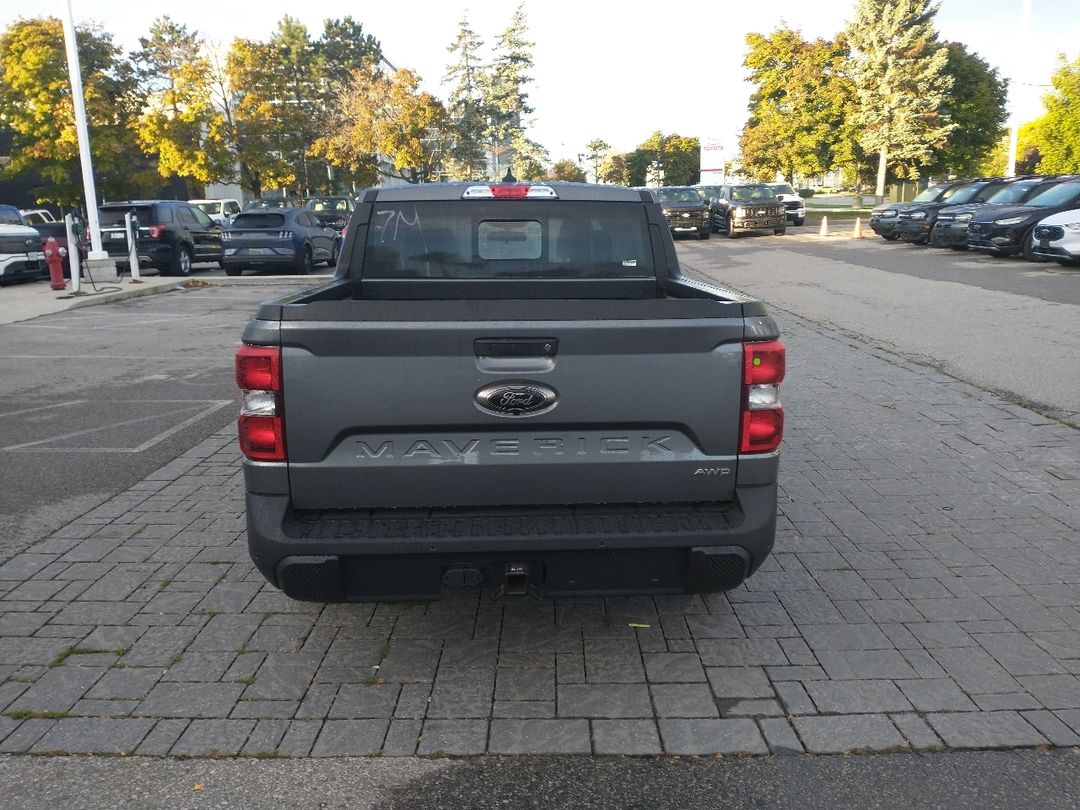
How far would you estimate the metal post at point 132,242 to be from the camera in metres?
20.7

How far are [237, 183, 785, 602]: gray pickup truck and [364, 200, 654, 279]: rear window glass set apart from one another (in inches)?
59.1

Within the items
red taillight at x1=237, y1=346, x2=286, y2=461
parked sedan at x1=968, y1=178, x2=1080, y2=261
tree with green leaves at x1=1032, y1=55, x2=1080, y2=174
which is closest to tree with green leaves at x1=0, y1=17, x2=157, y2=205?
parked sedan at x1=968, y1=178, x2=1080, y2=261

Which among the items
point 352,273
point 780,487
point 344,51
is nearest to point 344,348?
point 352,273

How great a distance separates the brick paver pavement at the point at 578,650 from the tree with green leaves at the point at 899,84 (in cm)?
5173

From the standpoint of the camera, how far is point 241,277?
22.4m

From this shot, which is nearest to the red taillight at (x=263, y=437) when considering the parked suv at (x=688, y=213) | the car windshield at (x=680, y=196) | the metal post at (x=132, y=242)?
the metal post at (x=132, y=242)

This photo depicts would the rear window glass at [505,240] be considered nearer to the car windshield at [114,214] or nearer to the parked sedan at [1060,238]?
the parked sedan at [1060,238]

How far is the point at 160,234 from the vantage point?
74.2 feet

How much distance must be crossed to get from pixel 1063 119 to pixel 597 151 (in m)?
92.6

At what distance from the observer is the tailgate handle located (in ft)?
10.8

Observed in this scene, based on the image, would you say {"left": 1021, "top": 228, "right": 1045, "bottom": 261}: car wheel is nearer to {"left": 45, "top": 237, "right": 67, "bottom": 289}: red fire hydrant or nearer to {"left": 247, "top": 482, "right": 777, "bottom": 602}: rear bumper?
{"left": 247, "top": 482, "right": 777, "bottom": 602}: rear bumper

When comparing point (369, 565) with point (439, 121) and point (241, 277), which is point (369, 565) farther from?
point (439, 121)

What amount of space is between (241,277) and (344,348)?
20.5m

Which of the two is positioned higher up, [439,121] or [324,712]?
[439,121]
